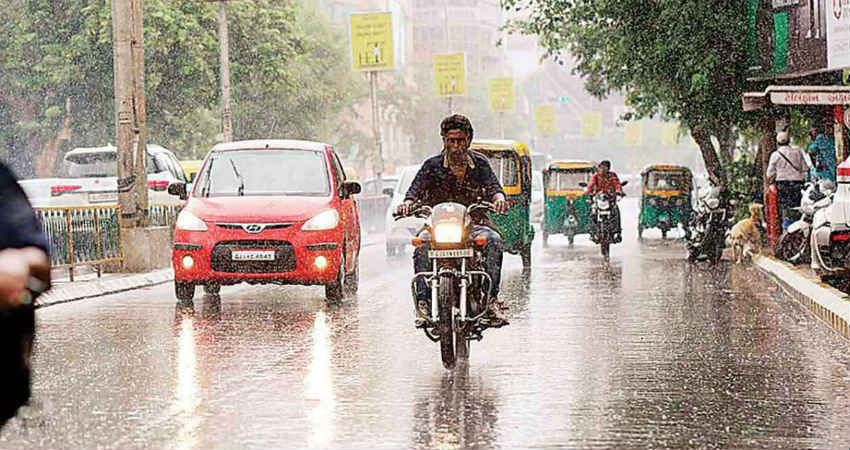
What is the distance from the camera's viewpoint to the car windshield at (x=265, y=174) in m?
17.3

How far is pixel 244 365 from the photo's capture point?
1112cm

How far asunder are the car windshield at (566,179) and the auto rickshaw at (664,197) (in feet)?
11.1

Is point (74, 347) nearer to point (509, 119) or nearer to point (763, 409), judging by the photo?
point (763, 409)

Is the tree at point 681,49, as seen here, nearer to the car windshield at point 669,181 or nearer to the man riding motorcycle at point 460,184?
the car windshield at point 669,181

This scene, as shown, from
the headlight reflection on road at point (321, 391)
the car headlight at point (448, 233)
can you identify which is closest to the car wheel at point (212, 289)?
the headlight reflection on road at point (321, 391)

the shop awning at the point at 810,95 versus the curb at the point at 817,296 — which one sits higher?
the shop awning at the point at 810,95

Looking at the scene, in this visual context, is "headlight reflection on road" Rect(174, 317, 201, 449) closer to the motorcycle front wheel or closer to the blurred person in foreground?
the motorcycle front wheel

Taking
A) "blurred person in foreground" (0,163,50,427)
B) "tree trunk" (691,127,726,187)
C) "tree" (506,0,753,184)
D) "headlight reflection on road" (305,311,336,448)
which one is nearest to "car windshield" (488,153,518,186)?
"tree" (506,0,753,184)

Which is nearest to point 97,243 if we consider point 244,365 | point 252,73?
point 244,365

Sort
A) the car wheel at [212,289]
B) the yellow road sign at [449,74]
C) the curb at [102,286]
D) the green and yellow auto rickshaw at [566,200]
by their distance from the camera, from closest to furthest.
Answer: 1. the car wheel at [212,289]
2. the curb at [102,286]
3. the green and yellow auto rickshaw at [566,200]
4. the yellow road sign at [449,74]

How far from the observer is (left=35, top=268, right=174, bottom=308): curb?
59.7 ft

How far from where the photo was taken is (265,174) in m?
17.5

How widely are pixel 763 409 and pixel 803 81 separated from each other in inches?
803

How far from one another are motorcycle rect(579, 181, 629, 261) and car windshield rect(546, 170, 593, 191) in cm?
659
